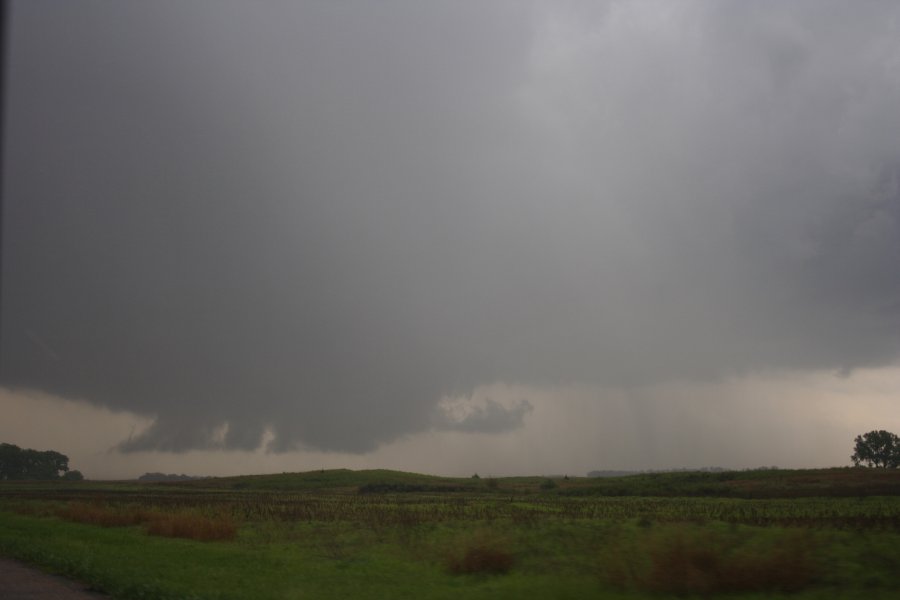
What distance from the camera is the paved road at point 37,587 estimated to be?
16.9 meters

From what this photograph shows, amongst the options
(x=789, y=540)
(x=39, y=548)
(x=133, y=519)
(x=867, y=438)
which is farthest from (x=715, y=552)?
(x=867, y=438)

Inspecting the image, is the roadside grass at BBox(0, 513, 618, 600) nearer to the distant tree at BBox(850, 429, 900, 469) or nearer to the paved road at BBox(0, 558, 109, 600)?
the paved road at BBox(0, 558, 109, 600)

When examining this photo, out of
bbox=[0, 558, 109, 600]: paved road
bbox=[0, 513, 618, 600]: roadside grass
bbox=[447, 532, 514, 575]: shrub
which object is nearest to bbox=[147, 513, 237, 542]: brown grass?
bbox=[0, 513, 618, 600]: roadside grass

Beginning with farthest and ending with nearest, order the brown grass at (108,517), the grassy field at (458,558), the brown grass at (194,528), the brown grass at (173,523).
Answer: the brown grass at (108,517) → the brown grass at (173,523) → the brown grass at (194,528) → the grassy field at (458,558)

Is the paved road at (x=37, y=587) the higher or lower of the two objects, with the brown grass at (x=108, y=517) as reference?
higher

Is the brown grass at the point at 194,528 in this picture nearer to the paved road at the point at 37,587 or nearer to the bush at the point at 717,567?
the paved road at the point at 37,587

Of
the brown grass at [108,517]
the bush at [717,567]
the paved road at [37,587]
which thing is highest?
the bush at [717,567]

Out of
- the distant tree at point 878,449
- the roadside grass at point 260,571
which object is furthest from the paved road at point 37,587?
the distant tree at point 878,449

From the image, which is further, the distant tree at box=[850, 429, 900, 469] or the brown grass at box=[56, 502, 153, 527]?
the distant tree at box=[850, 429, 900, 469]

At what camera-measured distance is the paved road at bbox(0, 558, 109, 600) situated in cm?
1686

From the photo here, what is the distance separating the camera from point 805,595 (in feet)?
51.7

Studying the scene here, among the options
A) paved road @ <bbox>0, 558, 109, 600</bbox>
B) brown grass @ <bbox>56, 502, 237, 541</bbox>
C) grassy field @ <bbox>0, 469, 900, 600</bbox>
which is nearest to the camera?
grassy field @ <bbox>0, 469, 900, 600</bbox>

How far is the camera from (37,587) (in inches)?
724

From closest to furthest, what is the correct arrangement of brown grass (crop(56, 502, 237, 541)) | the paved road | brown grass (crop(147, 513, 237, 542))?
1. the paved road
2. brown grass (crop(147, 513, 237, 542))
3. brown grass (crop(56, 502, 237, 541))
